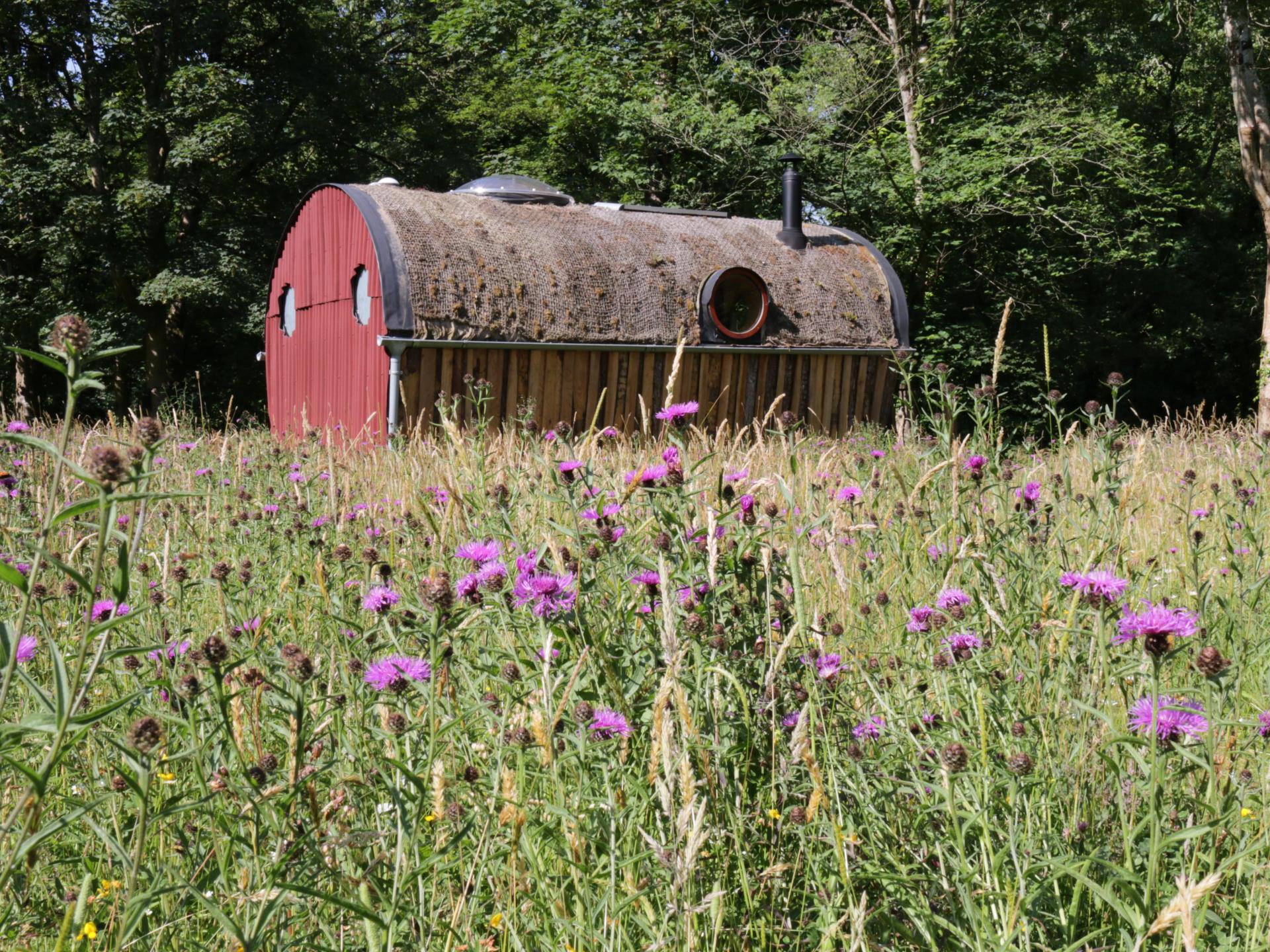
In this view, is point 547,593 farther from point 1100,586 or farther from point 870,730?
point 1100,586

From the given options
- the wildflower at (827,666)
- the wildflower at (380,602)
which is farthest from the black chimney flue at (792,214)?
the wildflower at (380,602)

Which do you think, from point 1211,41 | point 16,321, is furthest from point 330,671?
point 1211,41

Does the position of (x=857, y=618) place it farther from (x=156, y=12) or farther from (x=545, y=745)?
(x=156, y=12)

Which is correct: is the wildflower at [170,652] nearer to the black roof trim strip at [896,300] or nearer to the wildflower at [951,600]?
the wildflower at [951,600]

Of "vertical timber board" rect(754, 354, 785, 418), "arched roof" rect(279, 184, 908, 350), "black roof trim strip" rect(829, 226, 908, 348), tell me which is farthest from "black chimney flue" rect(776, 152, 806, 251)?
"vertical timber board" rect(754, 354, 785, 418)

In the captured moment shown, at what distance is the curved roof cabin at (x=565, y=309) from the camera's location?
455 inches

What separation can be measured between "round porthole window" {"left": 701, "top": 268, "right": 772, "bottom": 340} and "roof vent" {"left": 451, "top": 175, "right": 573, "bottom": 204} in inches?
97.5

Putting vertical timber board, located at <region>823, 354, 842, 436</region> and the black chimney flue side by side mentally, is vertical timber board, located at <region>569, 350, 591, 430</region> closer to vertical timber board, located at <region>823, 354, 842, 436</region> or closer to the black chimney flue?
vertical timber board, located at <region>823, 354, 842, 436</region>

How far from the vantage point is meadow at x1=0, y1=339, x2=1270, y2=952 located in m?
1.53

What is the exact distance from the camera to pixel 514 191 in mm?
14078

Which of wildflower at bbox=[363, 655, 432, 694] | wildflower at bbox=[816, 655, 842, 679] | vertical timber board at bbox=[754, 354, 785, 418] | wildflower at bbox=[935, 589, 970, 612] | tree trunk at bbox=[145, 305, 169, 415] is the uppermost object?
wildflower at bbox=[935, 589, 970, 612]

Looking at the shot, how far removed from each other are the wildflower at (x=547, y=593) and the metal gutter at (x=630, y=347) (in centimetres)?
921

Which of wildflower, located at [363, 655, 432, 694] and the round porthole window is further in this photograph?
the round porthole window

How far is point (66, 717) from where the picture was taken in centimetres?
120
